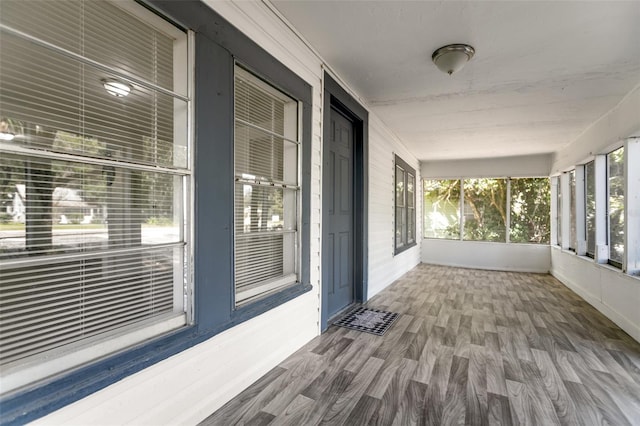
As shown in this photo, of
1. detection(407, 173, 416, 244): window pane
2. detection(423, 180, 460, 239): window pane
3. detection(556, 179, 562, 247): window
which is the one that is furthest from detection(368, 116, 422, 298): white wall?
detection(556, 179, 562, 247): window

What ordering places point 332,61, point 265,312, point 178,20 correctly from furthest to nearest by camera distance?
point 332,61
point 265,312
point 178,20

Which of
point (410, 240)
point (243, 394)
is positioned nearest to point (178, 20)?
point (243, 394)

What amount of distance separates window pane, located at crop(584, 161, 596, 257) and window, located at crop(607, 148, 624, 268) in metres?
0.28

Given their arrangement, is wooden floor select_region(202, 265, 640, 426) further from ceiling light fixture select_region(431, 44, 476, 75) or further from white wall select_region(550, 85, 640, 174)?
ceiling light fixture select_region(431, 44, 476, 75)

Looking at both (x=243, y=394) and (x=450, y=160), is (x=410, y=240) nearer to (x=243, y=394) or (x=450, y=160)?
(x=450, y=160)

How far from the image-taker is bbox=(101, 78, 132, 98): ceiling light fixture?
55.5 inches

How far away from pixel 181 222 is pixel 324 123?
195cm

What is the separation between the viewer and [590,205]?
4762 millimetres

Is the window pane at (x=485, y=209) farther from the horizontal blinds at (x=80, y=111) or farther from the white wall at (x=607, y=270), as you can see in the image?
the horizontal blinds at (x=80, y=111)

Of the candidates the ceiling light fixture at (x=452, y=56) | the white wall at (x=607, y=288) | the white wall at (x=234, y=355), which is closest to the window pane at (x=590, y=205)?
the white wall at (x=607, y=288)

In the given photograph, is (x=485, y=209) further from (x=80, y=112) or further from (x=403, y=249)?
(x=80, y=112)

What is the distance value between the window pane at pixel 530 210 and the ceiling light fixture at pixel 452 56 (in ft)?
18.6

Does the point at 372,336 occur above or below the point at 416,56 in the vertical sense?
below

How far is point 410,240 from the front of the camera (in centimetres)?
714
